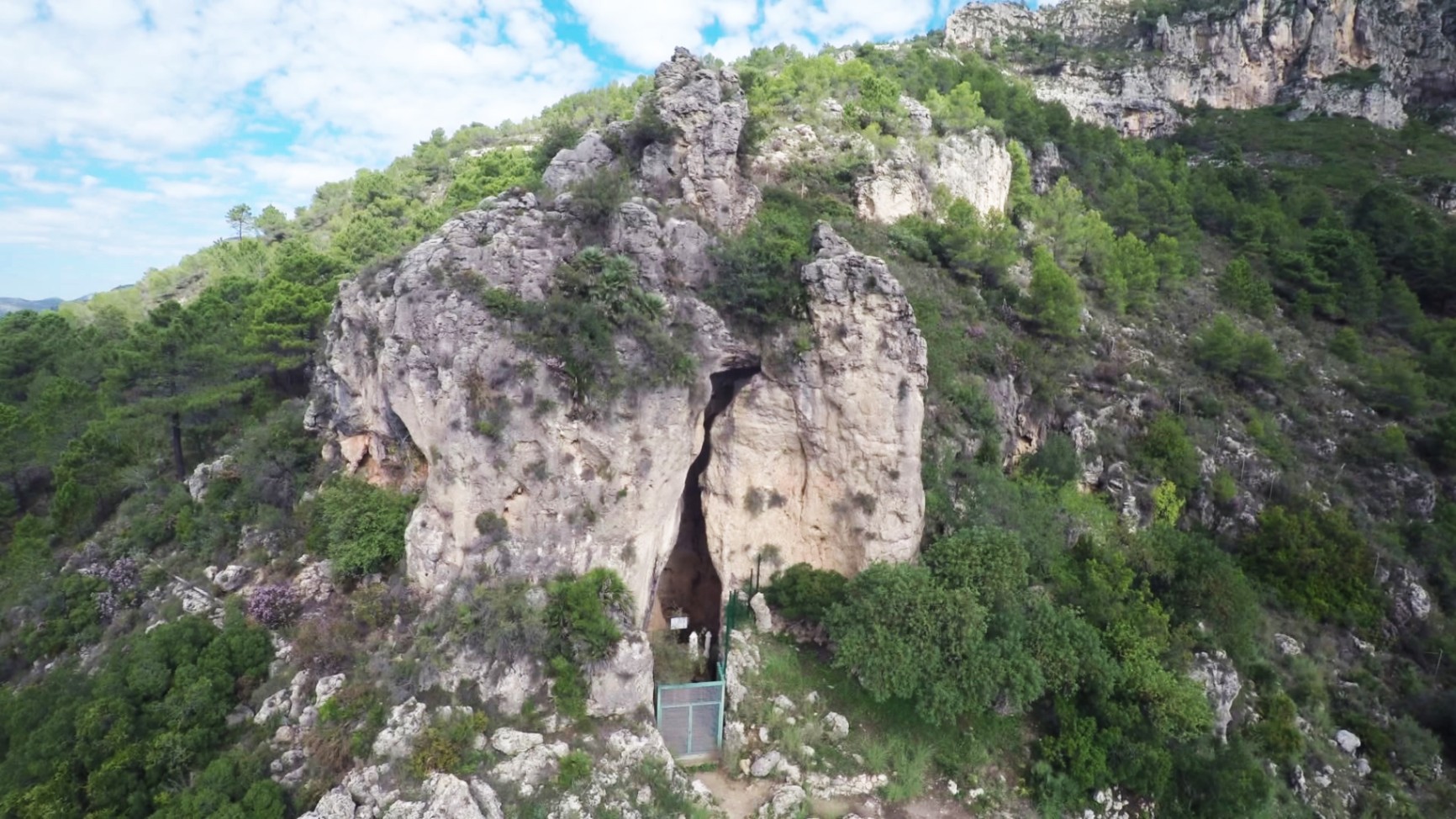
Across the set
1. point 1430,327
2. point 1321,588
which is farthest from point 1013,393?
point 1430,327

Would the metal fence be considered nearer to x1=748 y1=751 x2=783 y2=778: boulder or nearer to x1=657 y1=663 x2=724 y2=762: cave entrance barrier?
x1=657 y1=663 x2=724 y2=762: cave entrance barrier

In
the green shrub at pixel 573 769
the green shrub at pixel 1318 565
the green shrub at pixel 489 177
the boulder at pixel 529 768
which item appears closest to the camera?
the boulder at pixel 529 768

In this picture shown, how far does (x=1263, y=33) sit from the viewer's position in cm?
8131

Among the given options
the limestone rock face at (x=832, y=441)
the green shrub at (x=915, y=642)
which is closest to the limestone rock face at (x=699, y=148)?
the limestone rock face at (x=832, y=441)

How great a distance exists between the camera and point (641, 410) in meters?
18.5

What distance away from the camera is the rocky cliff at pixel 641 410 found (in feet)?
57.9

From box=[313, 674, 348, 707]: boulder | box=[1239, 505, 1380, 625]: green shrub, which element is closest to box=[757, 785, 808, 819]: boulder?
box=[313, 674, 348, 707]: boulder

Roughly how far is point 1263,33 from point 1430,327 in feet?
200

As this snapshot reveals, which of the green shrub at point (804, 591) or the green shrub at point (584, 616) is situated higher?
the green shrub at point (584, 616)

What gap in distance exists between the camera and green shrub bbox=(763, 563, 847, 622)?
21078mm

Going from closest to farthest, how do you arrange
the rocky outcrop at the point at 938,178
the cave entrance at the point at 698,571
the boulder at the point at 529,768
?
the boulder at the point at 529,768 < the cave entrance at the point at 698,571 < the rocky outcrop at the point at 938,178

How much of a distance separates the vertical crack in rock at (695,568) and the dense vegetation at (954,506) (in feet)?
10.8

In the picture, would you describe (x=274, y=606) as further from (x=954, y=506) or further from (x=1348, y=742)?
(x=1348, y=742)

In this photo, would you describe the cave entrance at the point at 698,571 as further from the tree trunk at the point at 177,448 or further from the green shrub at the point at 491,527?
the tree trunk at the point at 177,448
